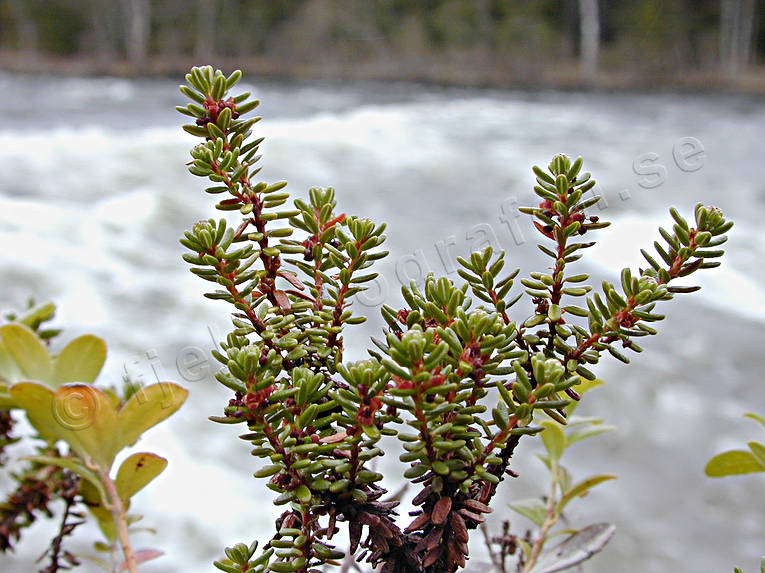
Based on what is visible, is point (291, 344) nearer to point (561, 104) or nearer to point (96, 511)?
point (96, 511)

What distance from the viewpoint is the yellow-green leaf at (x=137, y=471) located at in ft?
1.46

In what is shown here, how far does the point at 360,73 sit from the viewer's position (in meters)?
10.8

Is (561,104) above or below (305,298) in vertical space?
above

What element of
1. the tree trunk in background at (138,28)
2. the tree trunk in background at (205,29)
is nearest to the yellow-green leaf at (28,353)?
the tree trunk in background at (138,28)

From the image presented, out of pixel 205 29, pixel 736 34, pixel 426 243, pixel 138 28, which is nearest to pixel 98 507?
pixel 426 243

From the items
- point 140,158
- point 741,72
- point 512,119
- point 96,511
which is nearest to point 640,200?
point 512,119

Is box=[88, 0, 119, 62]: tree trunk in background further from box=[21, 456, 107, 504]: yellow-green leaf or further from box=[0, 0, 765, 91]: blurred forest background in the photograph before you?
box=[21, 456, 107, 504]: yellow-green leaf

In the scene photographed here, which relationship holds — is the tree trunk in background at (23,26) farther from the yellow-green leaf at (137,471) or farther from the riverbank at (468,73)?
the yellow-green leaf at (137,471)

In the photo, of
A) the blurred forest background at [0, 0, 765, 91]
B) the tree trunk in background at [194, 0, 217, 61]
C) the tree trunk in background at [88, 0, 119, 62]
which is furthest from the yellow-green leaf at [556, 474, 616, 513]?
the tree trunk in background at [88, 0, 119, 62]

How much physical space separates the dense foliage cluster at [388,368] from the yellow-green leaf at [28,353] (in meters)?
0.24

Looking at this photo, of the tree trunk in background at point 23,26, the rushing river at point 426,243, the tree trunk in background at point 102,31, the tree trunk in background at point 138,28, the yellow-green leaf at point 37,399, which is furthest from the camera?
the tree trunk in background at point 23,26

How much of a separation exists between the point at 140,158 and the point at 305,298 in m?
5.08

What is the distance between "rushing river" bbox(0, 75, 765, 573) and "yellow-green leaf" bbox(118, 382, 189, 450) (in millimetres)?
46

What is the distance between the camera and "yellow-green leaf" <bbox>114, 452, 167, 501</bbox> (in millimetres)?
444
